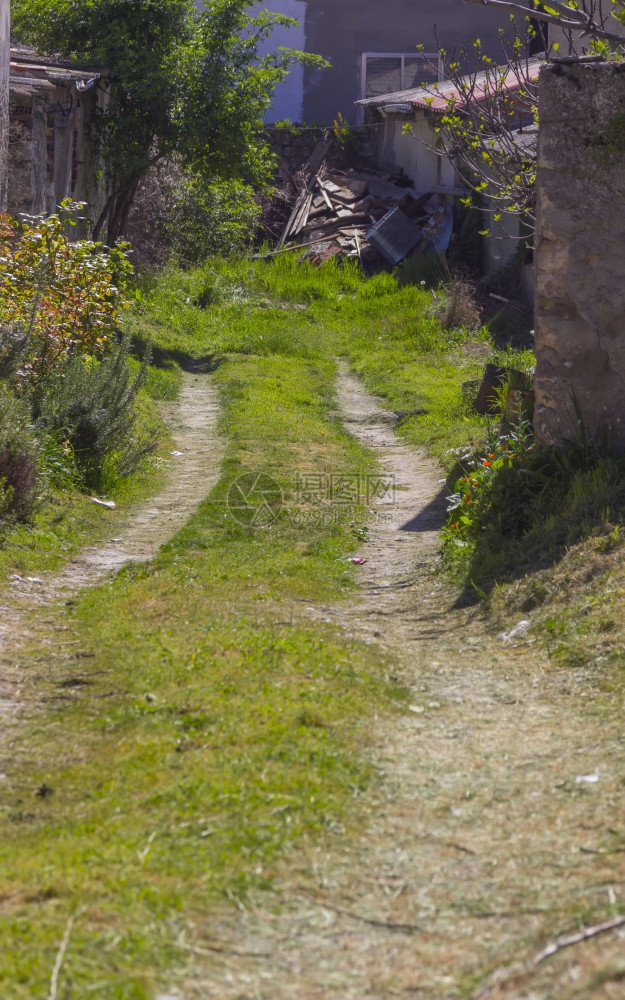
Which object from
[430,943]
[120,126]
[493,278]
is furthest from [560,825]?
[493,278]

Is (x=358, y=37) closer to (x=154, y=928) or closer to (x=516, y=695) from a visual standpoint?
(x=516, y=695)

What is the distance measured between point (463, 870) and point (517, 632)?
239 centimetres

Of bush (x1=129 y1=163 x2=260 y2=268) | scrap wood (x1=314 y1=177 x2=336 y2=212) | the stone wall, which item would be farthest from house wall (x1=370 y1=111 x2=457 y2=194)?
Answer: bush (x1=129 y1=163 x2=260 y2=268)

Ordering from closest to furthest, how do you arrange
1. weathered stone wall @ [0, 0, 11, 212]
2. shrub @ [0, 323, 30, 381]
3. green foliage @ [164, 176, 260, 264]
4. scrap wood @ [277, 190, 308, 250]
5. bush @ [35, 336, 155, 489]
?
shrub @ [0, 323, 30, 381] → bush @ [35, 336, 155, 489] → weathered stone wall @ [0, 0, 11, 212] → green foliage @ [164, 176, 260, 264] → scrap wood @ [277, 190, 308, 250]

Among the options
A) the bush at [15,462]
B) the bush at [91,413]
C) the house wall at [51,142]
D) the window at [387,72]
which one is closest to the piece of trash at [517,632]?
the bush at [15,462]

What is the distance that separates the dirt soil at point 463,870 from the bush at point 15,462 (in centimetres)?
316

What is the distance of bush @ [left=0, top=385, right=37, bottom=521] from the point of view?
673 centimetres

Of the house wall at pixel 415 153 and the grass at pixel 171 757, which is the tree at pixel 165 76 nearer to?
the house wall at pixel 415 153

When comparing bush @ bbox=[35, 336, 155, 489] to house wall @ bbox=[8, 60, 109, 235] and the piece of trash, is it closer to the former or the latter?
house wall @ bbox=[8, 60, 109, 235]

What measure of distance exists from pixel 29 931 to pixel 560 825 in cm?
149

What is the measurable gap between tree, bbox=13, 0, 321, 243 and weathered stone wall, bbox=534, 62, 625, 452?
8407mm

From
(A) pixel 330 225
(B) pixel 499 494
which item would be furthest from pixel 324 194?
(B) pixel 499 494

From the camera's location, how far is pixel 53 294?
889 centimetres

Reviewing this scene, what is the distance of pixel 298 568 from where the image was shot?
254 inches
